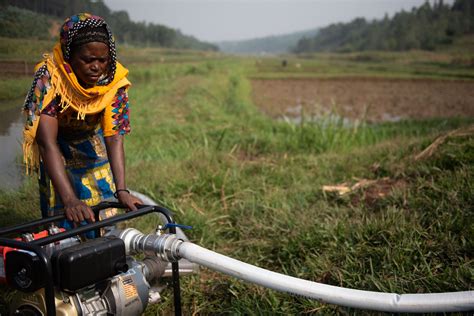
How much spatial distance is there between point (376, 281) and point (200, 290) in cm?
99

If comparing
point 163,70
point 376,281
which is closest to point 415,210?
point 376,281

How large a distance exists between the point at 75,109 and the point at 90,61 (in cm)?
23

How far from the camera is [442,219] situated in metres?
2.61

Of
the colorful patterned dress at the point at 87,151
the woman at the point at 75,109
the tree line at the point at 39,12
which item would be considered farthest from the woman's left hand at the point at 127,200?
the tree line at the point at 39,12

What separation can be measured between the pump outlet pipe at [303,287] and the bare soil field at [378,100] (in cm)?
897

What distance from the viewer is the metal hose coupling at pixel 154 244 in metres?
1.68

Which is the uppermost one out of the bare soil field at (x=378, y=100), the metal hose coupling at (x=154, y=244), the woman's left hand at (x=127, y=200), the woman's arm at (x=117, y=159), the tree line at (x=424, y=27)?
the tree line at (x=424, y=27)

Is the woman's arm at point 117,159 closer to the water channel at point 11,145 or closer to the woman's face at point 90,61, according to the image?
the woman's face at point 90,61

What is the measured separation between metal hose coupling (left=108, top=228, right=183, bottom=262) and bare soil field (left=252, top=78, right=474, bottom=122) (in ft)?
29.4

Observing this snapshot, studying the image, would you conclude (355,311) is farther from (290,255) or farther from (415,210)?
(415,210)

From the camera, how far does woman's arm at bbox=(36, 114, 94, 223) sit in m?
1.67

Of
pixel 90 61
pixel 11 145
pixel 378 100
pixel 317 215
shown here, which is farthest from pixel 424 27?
pixel 90 61

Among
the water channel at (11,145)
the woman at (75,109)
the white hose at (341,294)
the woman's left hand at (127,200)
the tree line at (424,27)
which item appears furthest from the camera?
the tree line at (424,27)

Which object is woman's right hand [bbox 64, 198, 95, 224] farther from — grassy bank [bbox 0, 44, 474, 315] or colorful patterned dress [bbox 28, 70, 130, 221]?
grassy bank [bbox 0, 44, 474, 315]
